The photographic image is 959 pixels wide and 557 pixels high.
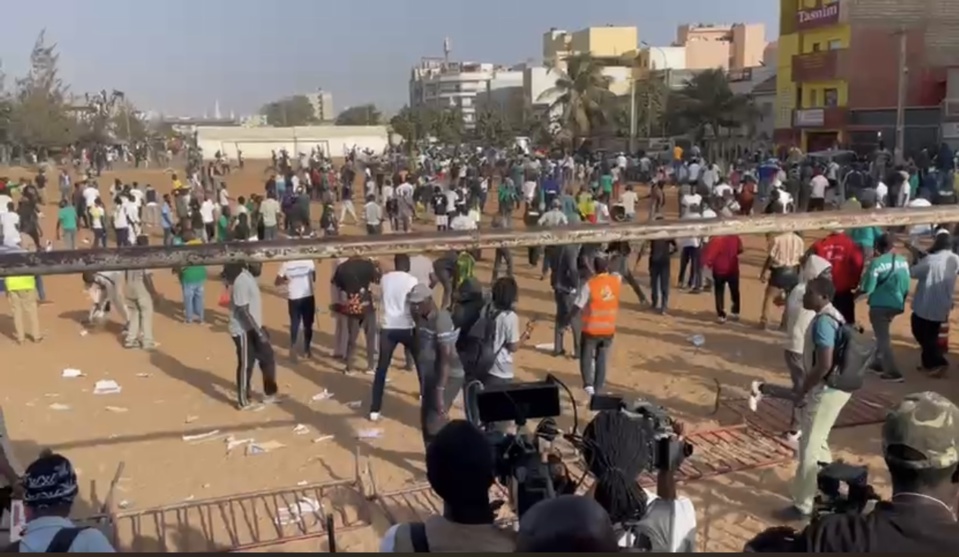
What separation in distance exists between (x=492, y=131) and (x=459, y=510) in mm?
57937

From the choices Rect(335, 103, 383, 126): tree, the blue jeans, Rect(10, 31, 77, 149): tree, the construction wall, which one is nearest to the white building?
Rect(335, 103, 383, 126): tree

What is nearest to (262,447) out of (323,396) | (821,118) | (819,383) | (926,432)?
(323,396)

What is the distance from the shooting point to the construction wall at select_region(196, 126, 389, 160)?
64.2m

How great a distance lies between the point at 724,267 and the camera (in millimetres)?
11406

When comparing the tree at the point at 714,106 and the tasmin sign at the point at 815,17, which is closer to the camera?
the tasmin sign at the point at 815,17

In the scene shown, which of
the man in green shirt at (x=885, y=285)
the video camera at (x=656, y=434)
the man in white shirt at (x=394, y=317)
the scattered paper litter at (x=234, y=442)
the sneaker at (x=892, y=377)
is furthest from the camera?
the sneaker at (x=892, y=377)

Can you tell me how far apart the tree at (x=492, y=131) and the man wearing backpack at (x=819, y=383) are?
51499 millimetres

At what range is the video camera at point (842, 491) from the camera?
325 centimetres

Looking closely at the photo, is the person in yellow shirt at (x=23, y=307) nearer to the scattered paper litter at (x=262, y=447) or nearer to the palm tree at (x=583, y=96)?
the scattered paper litter at (x=262, y=447)

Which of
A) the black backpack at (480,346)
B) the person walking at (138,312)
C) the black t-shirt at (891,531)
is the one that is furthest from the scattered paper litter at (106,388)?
the black t-shirt at (891,531)

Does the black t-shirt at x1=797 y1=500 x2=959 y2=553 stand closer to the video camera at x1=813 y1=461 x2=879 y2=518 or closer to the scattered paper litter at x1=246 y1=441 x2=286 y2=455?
the video camera at x1=813 y1=461 x2=879 y2=518

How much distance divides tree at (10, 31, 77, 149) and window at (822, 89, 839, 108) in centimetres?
4306

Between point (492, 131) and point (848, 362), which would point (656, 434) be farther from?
point (492, 131)

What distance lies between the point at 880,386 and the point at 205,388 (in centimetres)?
690
